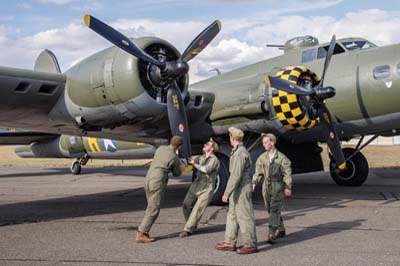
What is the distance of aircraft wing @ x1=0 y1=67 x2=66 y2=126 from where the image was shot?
8658 mm

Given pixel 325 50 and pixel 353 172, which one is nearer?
pixel 325 50

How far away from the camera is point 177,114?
9.30 meters

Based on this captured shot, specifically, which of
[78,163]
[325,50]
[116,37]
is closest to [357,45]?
[325,50]

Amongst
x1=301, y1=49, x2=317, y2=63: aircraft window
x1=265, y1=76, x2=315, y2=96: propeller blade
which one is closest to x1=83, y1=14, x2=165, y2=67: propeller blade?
x1=265, y1=76, x2=315, y2=96: propeller blade

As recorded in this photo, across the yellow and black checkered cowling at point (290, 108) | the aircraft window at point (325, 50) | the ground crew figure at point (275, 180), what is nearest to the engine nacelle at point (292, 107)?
the yellow and black checkered cowling at point (290, 108)

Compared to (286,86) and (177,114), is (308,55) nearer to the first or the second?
(286,86)

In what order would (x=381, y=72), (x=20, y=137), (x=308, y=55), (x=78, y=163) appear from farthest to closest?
(x=78, y=163)
(x=20, y=137)
(x=308, y=55)
(x=381, y=72)

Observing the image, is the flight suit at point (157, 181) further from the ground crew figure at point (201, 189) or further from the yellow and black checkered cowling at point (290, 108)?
the yellow and black checkered cowling at point (290, 108)

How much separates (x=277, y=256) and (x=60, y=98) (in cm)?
574

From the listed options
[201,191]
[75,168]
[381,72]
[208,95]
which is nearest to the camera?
[201,191]

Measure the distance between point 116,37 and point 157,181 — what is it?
10.8 feet

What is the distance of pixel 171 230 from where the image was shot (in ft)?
24.1

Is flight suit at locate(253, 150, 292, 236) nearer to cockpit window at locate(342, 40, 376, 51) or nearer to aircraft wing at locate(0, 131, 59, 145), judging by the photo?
cockpit window at locate(342, 40, 376, 51)

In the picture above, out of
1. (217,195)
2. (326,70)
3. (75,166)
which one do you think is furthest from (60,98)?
(75,166)
